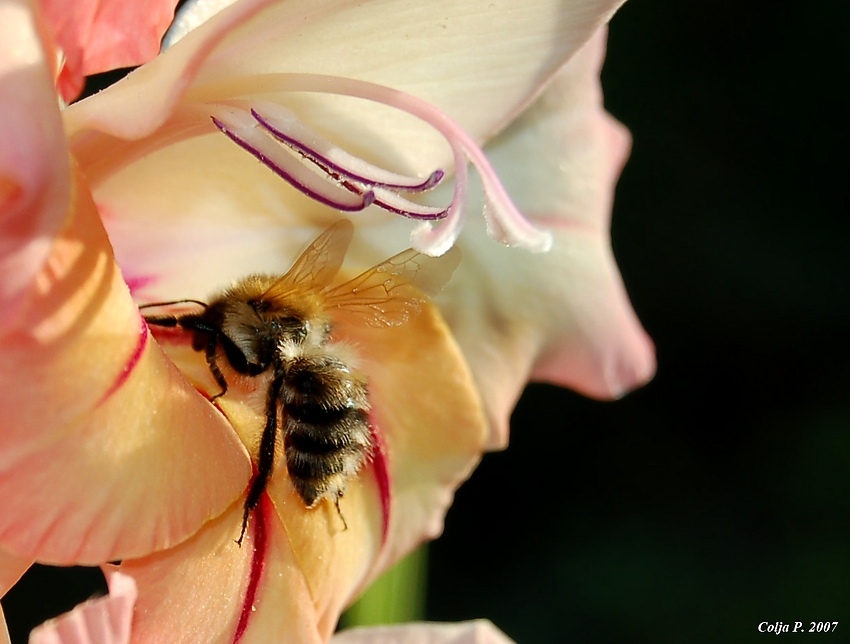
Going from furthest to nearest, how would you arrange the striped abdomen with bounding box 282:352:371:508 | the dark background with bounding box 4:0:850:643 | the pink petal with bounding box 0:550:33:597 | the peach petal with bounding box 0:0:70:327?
the dark background with bounding box 4:0:850:643 → the striped abdomen with bounding box 282:352:371:508 → the pink petal with bounding box 0:550:33:597 → the peach petal with bounding box 0:0:70:327

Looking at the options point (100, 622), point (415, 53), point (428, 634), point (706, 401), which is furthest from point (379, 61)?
point (706, 401)

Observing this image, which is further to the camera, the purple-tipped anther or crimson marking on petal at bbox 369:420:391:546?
crimson marking on petal at bbox 369:420:391:546

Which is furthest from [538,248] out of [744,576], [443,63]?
[744,576]

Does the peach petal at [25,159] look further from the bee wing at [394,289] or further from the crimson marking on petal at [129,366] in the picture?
the bee wing at [394,289]

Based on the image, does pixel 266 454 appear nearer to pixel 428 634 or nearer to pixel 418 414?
pixel 418 414

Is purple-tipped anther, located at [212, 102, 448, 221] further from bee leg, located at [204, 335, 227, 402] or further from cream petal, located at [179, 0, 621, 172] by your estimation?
bee leg, located at [204, 335, 227, 402]

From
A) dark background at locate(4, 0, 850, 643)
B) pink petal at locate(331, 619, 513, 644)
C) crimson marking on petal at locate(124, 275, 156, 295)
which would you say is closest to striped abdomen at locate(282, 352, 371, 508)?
crimson marking on petal at locate(124, 275, 156, 295)

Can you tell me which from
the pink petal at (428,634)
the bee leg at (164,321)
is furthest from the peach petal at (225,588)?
the pink petal at (428,634)
